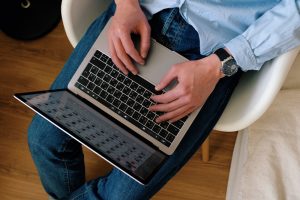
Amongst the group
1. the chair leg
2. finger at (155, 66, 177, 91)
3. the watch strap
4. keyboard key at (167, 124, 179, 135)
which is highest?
the watch strap

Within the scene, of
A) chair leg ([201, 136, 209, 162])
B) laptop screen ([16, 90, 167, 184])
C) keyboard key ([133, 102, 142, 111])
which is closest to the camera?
laptop screen ([16, 90, 167, 184])

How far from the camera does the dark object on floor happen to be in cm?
148

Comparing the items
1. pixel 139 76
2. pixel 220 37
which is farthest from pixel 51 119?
pixel 220 37

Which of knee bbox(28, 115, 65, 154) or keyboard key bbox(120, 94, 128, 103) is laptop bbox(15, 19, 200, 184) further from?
knee bbox(28, 115, 65, 154)

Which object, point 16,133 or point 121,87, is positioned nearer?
point 121,87

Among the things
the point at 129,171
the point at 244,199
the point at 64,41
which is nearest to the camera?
the point at 129,171

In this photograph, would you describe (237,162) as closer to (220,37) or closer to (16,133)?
(220,37)

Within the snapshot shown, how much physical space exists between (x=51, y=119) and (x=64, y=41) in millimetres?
769

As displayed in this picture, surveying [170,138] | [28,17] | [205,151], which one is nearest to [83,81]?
[170,138]

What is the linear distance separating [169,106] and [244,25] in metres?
0.24

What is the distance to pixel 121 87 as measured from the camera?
2.96 feet

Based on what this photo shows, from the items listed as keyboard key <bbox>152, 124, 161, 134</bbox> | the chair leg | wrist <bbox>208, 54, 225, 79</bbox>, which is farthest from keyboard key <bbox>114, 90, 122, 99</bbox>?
the chair leg

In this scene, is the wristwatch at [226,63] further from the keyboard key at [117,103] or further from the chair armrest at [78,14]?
the chair armrest at [78,14]

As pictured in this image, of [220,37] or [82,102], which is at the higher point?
[220,37]
